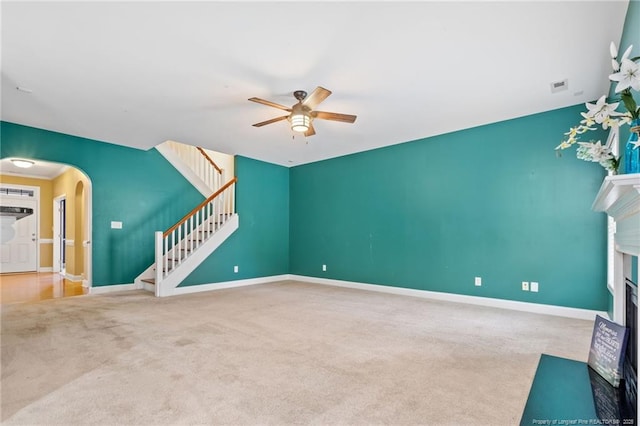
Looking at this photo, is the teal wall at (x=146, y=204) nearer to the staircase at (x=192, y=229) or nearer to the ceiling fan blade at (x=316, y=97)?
the staircase at (x=192, y=229)

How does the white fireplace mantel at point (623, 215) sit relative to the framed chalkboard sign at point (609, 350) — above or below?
above

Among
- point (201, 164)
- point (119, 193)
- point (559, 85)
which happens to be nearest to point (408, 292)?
point (559, 85)

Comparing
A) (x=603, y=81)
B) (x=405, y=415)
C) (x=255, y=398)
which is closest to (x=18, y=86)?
(x=255, y=398)

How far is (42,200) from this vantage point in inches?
334

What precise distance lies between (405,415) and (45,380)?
97.7 inches

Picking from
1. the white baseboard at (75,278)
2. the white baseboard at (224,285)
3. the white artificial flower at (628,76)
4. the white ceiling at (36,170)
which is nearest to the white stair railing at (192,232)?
the white baseboard at (224,285)

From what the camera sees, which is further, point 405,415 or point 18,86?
point 18,86

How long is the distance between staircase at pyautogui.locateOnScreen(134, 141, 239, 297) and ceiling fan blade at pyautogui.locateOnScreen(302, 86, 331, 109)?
3465mm

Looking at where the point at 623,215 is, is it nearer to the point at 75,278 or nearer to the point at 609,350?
the point at 609,350

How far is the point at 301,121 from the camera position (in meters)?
3.60

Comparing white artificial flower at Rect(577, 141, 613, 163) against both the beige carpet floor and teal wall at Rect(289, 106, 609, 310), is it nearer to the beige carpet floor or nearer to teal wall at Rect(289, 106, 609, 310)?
the beige carpet floor

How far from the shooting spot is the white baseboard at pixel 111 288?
18.0 ft

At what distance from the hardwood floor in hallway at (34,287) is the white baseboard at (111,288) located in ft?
0.73

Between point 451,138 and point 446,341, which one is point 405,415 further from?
point 451,138
